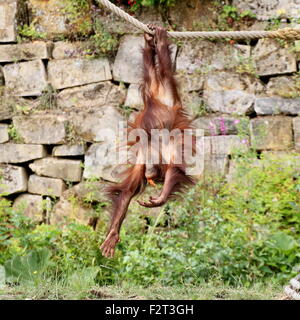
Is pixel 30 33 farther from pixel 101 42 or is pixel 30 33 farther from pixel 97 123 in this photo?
pixel 97 123

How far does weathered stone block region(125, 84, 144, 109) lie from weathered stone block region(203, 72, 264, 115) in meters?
0.71

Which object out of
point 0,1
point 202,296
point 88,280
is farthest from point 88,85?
point 202,296

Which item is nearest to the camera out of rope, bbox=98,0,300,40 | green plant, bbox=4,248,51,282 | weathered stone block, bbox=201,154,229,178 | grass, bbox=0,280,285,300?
rope, bbox=98,0,300,40

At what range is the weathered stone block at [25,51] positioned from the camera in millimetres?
6473

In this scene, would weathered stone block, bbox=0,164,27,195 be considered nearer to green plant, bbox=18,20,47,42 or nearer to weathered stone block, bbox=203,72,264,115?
green plant, bbox=18,20,47,42

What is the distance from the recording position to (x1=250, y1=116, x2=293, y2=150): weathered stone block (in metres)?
5.53

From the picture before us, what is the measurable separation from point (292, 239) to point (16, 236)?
7.87ft

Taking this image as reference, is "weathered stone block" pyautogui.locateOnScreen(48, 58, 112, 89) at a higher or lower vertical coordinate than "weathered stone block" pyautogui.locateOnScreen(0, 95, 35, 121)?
higher

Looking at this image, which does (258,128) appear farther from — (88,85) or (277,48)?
(88,85)

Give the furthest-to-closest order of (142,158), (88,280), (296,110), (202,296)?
(296,110) → (88,280) → (202,296) → (142,158)

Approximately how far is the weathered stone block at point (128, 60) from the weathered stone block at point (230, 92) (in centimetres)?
80

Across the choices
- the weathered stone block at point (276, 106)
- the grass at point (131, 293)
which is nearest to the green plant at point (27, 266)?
the grass at point (131, 293)

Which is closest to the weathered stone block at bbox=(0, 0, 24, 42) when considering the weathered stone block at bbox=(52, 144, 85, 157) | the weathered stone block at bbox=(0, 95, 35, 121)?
the weathered stone block at bbox=(0, 95, 35, 121)

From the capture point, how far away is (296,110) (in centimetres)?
554
